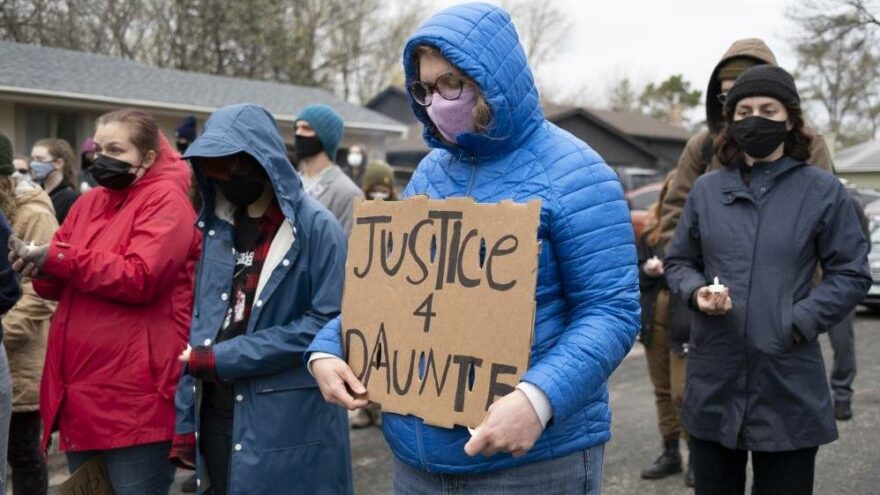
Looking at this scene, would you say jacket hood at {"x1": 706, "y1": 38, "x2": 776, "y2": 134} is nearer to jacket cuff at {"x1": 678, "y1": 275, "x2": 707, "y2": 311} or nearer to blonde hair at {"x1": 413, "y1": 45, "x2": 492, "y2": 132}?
jacket cuff at {"x1": 678, "y1": 275, "x2": 707, "y2": 311}

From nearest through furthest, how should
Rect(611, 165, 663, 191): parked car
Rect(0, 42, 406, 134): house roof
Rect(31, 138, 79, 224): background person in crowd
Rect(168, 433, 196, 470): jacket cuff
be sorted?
Rect(168, 433, 196, 470): jacket cuff, Rect(31, 138, 79, 224): background person in crowd, Rect(0, 42, 406, 134): house roof, Rect(611, 165, 663, 191): parked car

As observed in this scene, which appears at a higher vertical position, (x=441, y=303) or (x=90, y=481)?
(x=441, y=303)

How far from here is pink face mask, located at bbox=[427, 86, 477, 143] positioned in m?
2.06

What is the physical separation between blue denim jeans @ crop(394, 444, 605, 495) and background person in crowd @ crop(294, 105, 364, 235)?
3640mm

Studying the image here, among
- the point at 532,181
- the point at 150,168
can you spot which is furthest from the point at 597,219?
the point at 150,168

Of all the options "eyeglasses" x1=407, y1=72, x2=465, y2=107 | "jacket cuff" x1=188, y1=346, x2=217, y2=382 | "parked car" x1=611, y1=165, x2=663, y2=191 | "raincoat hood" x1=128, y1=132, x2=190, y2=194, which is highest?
"eyeglasses" x1=407, y1=72, x2=465, y2=107

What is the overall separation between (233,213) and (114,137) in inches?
23.1

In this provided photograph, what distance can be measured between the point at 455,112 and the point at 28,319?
2929mm

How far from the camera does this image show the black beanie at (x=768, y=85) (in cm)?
Answer: 307

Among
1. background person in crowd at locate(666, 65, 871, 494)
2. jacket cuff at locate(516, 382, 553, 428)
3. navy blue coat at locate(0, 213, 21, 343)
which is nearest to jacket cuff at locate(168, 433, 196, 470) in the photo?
navy blue coat at locate(0, 213, 21, 343)

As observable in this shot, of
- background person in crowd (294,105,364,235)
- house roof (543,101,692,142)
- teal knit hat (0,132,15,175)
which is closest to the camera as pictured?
teal knit hat (0,132,15,175)

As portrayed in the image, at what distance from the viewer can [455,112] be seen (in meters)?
2.07

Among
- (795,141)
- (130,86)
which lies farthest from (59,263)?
(130,86)

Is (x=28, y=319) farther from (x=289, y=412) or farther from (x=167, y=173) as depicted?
(x=289, y=412)
